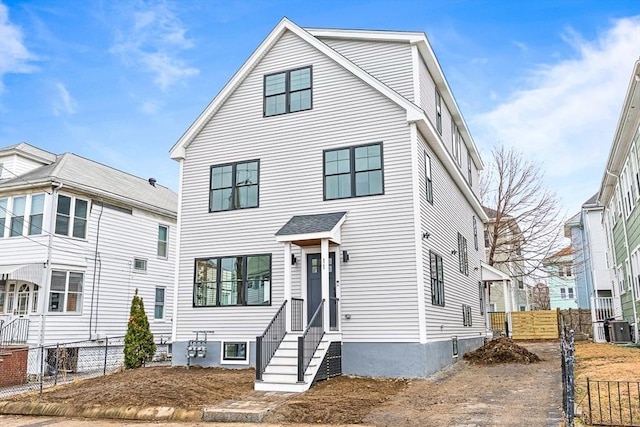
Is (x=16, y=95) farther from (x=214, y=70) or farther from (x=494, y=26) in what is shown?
(x=494, y=26)

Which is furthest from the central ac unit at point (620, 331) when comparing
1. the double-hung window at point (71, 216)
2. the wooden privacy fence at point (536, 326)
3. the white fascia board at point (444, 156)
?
the double-hung window at point (71, 216)

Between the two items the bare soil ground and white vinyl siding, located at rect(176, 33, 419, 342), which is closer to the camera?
the bare soil ground

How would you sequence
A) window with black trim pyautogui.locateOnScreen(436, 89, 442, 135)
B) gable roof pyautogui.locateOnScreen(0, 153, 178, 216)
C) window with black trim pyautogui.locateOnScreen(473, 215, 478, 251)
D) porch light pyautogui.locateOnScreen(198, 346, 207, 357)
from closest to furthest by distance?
porch light pyautogui.locateOnScreen(198, 346, 207, 357) → window with black trim pyautogui.locateOnScreen(436, 89, 442, 135) → gable roof pyautogui.locateOnScreen(0, 153, 178, 216) → window with black trim pyautogui.locateOnScreen(473, 215, 478, 251)

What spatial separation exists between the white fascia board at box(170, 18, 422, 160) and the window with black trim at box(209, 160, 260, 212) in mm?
1356

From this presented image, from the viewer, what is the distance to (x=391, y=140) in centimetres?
1358

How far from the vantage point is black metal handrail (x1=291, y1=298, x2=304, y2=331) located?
1320 cm

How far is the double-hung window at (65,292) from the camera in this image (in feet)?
59.8

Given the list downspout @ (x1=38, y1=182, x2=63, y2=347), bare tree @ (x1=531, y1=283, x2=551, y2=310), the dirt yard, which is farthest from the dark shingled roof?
bare tree @ (x1=531, y1=283, x2=551, y2=310)

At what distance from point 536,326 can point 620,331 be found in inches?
350

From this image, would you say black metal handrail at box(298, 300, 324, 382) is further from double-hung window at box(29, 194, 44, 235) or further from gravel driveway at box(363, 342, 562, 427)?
double-hung window at box(29, 194, 44, 235)

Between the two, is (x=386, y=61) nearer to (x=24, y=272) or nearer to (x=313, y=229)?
(x=313, y=229)

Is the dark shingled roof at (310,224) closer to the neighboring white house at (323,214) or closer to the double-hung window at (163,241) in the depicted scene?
the neighboring white house at (323,214)

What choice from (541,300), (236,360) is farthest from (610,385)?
(541,300)

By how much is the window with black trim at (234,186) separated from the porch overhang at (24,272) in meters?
7.04
